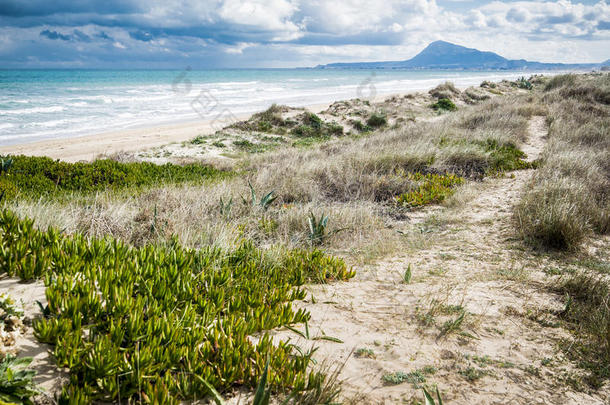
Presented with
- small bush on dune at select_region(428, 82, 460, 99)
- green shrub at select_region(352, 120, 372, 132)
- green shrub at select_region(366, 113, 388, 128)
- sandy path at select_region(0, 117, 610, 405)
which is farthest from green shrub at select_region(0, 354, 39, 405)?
small bush on dune at select_region(428, 82, 460, 99)

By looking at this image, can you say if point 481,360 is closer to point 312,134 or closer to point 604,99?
point 312,134

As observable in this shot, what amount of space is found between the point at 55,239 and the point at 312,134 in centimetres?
1577

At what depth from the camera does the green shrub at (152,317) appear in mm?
2135

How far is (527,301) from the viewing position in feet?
11.9

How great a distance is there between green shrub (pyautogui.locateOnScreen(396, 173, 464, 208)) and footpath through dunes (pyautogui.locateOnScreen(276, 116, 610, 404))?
6.22 feet

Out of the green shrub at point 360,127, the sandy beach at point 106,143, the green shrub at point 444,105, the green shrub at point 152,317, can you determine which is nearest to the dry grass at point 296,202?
the green shrub at point 152,317

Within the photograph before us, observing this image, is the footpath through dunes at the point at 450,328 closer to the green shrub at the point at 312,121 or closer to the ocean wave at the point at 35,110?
the green shrub at the point at 312,121

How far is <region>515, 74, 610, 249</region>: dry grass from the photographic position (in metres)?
4.99

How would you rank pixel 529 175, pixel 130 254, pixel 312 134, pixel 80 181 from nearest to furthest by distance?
pixel 130 254
pixel 80 181
pixel 529 175
pixel 312 134

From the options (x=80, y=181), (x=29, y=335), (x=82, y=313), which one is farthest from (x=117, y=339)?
(x=80, y=181)

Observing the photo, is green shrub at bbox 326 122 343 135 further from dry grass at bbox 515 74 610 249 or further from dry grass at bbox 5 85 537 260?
dry grass at bbox 515 74 610 249

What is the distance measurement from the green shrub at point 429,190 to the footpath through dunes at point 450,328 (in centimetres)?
190

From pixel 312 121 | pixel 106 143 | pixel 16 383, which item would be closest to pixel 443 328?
pixel 16 383

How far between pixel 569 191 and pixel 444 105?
72.8 ft
